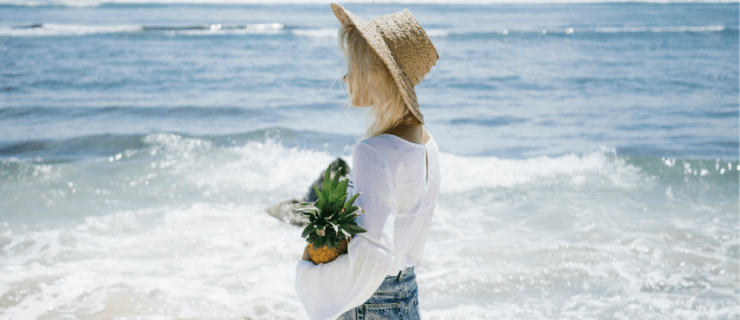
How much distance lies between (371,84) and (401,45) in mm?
171

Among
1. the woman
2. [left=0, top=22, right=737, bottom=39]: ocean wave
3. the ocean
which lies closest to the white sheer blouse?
the woman

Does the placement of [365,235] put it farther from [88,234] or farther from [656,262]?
[88,234]

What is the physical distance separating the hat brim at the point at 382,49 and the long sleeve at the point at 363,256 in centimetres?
24

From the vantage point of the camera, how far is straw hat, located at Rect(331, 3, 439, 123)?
1669mm

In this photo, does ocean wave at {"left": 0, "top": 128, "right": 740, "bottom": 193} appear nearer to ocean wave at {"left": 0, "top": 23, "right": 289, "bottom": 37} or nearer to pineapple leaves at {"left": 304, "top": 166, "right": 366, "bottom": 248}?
pineapple leaves at {"left": 304, "top": 166, "right": 366, "bottom": 248}

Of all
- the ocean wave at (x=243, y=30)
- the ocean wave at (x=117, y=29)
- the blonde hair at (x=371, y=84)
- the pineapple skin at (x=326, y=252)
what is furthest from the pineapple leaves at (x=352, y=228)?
the ocean wave at (x=117, y=29)

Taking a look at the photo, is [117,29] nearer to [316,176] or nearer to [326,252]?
[316,176]

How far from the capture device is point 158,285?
5098 mm

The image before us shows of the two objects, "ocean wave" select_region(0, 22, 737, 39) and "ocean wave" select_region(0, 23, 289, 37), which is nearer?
"ocean wave" select_region(0, 23, 289, 37)

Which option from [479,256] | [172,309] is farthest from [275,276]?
[479,256]

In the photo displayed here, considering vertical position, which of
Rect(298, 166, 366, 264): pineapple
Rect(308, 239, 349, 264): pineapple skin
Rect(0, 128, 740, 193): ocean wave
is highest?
Rect(298, 166, 366, 264): pineapple

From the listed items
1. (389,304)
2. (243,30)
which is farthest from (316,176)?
(243,30)

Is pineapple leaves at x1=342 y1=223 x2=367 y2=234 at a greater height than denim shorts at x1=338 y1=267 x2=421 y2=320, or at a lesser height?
greater

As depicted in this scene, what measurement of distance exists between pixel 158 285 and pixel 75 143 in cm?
694
